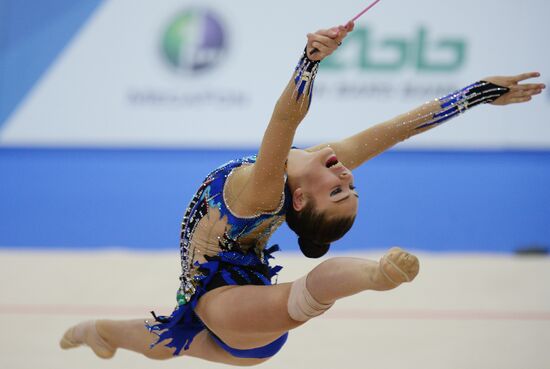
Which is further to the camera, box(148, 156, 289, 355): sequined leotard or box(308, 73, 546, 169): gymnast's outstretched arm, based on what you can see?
box(308, 73, 546, 169): gymnast's outstretched arm

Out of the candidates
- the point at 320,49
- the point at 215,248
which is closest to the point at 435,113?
the point at 320,49

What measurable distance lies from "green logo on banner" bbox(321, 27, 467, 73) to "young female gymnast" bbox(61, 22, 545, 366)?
2.90 m

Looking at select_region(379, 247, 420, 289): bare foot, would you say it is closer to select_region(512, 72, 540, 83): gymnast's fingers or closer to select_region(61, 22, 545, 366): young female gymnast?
select_region(61, 22, 545, 366): young female gymnast

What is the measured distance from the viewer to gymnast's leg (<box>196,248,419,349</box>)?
1886mm

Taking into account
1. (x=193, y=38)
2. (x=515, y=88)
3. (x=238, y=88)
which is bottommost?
(x=515, y=88)

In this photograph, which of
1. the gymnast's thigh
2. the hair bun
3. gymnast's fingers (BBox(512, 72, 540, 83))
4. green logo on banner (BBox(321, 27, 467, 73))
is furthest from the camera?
green logo on banner (BBox(321, 27, 467, 73))

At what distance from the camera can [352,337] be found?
11.8ft

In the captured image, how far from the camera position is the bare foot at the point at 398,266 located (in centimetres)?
185

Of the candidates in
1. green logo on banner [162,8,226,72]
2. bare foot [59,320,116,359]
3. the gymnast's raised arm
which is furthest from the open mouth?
green logo on banner [162,8,226,72]

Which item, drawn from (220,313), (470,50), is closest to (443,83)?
(470,50)

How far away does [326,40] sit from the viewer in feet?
6.89

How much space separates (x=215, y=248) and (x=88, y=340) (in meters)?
0.88

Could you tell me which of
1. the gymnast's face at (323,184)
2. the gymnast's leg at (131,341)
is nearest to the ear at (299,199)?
the gymnast's face at (323,184)

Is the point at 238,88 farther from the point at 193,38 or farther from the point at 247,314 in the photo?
the point at 247,314
